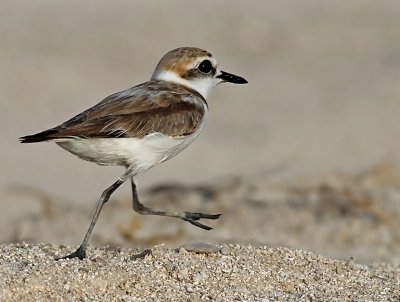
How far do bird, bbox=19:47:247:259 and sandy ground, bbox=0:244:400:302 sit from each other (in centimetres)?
34

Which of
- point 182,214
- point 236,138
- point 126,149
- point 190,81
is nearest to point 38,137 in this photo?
point 126,149

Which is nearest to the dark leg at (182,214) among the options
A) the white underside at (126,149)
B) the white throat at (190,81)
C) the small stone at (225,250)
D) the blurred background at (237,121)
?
the white underside at (126,149)

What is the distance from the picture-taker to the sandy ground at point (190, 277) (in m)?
4.62

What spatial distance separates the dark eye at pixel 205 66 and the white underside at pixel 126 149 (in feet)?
2.61

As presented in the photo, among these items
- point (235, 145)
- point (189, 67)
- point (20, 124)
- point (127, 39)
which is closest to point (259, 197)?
point (235, 145)

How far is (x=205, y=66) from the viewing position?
20.7 ft

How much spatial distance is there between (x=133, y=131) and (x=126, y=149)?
110 millimetres

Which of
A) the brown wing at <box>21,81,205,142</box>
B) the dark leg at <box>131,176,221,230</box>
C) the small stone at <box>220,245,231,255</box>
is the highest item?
the brown wing at <box>21,81,205,142</box>

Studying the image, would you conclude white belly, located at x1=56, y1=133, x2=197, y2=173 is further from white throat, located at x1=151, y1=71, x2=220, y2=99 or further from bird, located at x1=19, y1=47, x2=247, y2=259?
white throat, located at x1=151, y1=71, x2=220, y2=99

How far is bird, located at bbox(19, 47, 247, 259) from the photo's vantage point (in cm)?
529

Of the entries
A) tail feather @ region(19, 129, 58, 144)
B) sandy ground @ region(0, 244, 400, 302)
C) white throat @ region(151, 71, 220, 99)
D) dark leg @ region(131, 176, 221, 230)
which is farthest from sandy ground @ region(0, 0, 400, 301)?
white throat @ region(151, 71, 220, 99)

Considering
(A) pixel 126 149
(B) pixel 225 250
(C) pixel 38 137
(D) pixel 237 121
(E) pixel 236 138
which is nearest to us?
(C) pixel 38 137

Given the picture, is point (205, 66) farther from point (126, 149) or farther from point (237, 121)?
point (237, 121)

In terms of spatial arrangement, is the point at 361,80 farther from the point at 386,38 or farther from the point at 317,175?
the point at 317,175
